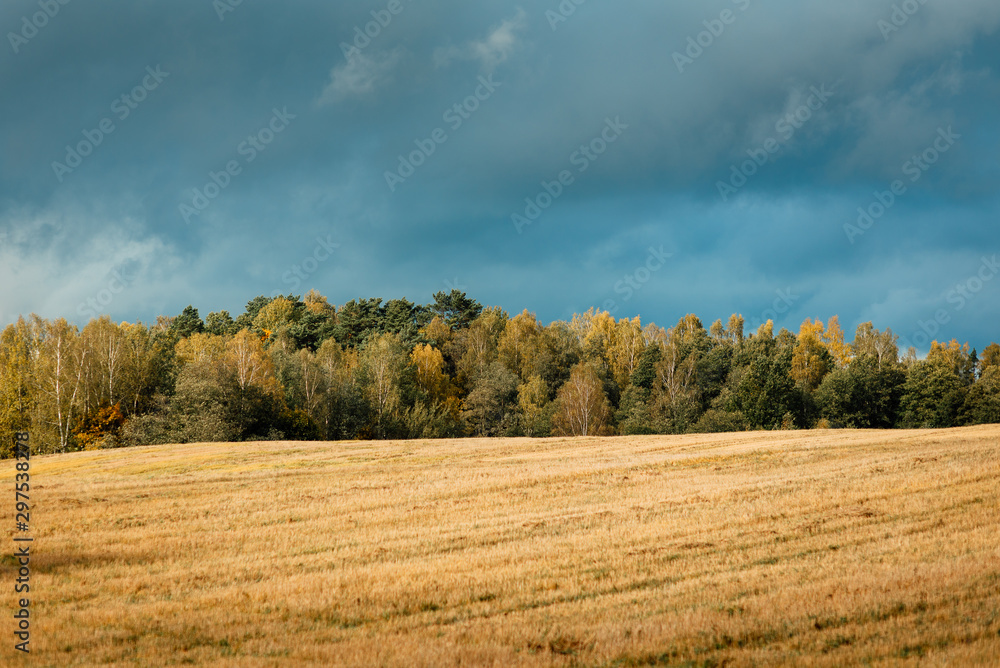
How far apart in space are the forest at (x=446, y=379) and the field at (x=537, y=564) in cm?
3183

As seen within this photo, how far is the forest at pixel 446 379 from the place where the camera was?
64500 mm

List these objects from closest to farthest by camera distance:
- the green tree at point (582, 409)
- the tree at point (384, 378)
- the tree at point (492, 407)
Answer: the tree at point (384, 378) → the green tree at point (582, 409) → the tree at point (492, 407)

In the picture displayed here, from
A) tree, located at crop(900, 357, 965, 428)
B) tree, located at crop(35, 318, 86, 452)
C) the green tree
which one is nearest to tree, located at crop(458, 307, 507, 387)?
the green tree

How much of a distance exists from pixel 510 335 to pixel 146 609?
92420 mm

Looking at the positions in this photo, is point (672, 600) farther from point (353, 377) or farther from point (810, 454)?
point (353, 377)

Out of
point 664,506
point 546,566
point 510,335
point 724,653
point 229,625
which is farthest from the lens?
point 510,335

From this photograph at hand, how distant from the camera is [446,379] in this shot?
96.3 meters

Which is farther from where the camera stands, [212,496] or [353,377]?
[353,377]

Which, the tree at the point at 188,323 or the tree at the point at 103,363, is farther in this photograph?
the tree at the point at 188,323

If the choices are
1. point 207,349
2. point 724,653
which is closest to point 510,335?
point 207,349

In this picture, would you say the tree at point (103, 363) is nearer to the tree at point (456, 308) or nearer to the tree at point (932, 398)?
the tree at point (456, 308)

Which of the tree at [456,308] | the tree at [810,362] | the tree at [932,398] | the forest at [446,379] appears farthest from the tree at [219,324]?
the tree at [932,398]

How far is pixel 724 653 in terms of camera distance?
11.4m

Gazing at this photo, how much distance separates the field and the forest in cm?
3183
